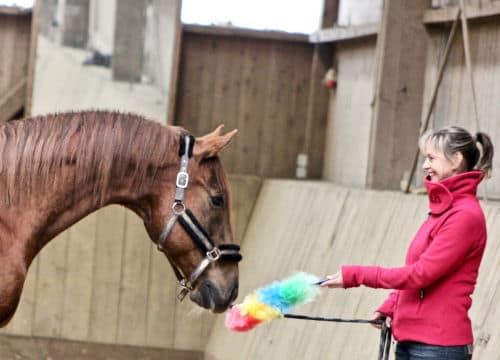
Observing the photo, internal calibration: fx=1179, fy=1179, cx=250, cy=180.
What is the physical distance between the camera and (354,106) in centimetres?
944

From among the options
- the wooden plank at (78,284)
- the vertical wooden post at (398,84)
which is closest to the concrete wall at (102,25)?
the wooden plank at (78,284)

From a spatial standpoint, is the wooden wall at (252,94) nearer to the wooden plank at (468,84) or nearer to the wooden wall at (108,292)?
the wooden wall at (108,292)

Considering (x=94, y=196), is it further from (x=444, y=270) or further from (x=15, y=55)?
(x=15, y=55)

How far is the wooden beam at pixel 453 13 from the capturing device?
6.83m

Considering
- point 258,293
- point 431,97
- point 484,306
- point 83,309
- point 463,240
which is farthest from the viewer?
point 83,309

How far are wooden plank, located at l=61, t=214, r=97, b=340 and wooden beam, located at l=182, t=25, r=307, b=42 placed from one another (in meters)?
1.96

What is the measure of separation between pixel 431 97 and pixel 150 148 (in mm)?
3492

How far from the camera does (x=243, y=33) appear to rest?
33.6ft

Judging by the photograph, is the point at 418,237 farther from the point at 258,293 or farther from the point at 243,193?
the point at 243,193

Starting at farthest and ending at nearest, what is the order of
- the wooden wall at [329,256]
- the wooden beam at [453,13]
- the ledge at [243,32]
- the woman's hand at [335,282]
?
the ledge at [243,32] → the wooden beam at [453,13] → the wooden wall at [329,256] → the woman's hand at [335,282]

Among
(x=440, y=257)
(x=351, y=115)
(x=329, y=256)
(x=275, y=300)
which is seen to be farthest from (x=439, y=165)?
(x=351, y=115)

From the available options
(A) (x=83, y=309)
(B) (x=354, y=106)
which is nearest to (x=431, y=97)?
(B) (x=354, y=106)

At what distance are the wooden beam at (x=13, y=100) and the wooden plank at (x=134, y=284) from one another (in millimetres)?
1385

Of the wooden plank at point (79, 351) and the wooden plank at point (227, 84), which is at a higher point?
the wooden plank at point (227, 84)
